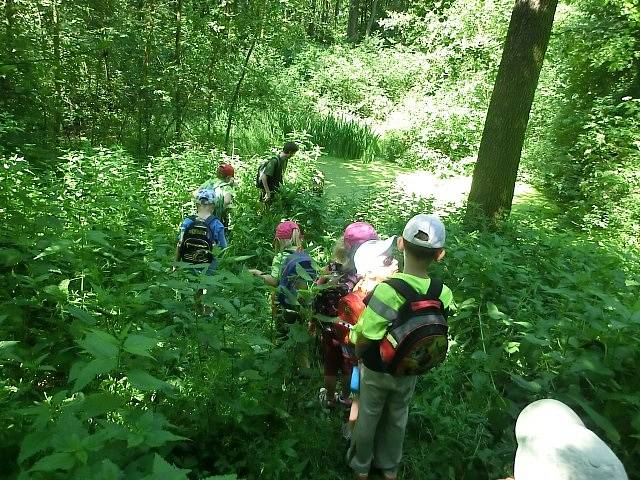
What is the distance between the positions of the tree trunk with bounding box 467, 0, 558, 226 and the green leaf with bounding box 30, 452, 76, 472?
16.4ft

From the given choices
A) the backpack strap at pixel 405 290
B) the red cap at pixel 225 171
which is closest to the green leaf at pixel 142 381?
the backpack strap at pixel 405 290

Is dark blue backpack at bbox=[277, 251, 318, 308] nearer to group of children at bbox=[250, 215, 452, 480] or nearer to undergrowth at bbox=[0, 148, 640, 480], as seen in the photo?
group of children at bbox=[250, 215, 452, 480]

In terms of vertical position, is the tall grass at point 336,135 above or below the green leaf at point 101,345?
below

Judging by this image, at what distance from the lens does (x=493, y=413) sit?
104 inches

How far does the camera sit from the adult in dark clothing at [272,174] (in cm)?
681

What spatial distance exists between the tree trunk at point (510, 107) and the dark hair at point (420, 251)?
356 cm

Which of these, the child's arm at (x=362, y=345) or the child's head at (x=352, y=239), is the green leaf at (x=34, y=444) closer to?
the child's arm at (x=362, y=345)

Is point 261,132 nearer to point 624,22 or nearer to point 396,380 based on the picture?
point 624,22

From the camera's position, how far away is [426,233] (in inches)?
90.2

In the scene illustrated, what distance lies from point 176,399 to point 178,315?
63 cm

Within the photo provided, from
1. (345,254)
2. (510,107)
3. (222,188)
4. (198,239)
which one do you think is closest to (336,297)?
(345,254)

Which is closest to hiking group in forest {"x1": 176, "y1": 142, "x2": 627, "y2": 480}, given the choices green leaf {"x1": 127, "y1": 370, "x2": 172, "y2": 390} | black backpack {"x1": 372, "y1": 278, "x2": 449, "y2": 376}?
black backpack {"x1": 372, "y1": 278, "x2": 449, "y2": 376}

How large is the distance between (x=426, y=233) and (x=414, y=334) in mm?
479

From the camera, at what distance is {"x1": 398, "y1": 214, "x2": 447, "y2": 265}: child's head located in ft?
7.49
